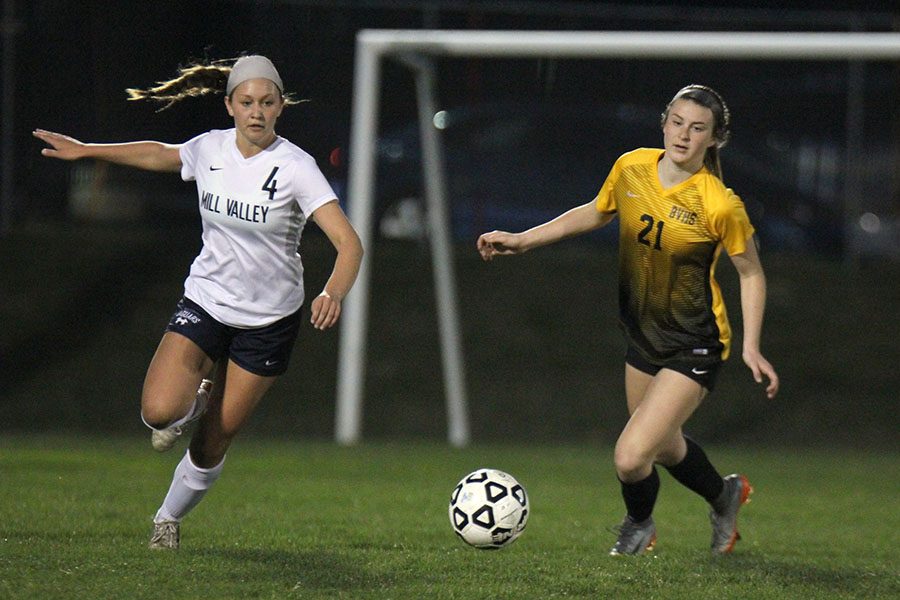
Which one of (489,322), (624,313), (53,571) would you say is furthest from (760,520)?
(489,322)

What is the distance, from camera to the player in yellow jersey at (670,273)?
6.38 meters

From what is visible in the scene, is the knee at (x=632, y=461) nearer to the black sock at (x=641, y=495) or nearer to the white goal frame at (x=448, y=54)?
the black sock at (x=641, y=495)

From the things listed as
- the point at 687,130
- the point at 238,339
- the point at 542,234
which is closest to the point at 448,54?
the point at 542,234

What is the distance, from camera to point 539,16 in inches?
675

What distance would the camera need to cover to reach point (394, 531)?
7.59 meters

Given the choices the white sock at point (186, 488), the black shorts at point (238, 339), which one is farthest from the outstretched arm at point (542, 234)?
the white sock at point (186, 488)

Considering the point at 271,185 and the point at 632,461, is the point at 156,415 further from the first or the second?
the point at 632,461

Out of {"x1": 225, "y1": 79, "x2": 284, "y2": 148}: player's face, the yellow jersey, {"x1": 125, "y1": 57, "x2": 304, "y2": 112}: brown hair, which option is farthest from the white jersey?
the yellow jersey

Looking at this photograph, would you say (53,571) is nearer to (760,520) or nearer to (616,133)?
(760,520)

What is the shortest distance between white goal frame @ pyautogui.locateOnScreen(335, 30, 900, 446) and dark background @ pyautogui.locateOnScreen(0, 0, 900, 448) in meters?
→ 1.78

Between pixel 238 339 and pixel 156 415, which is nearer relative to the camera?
pixel 156 415

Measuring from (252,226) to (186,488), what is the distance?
3.94 feet

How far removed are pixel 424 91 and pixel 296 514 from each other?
20.5 ft

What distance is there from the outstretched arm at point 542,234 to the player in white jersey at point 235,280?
33.0 inches
